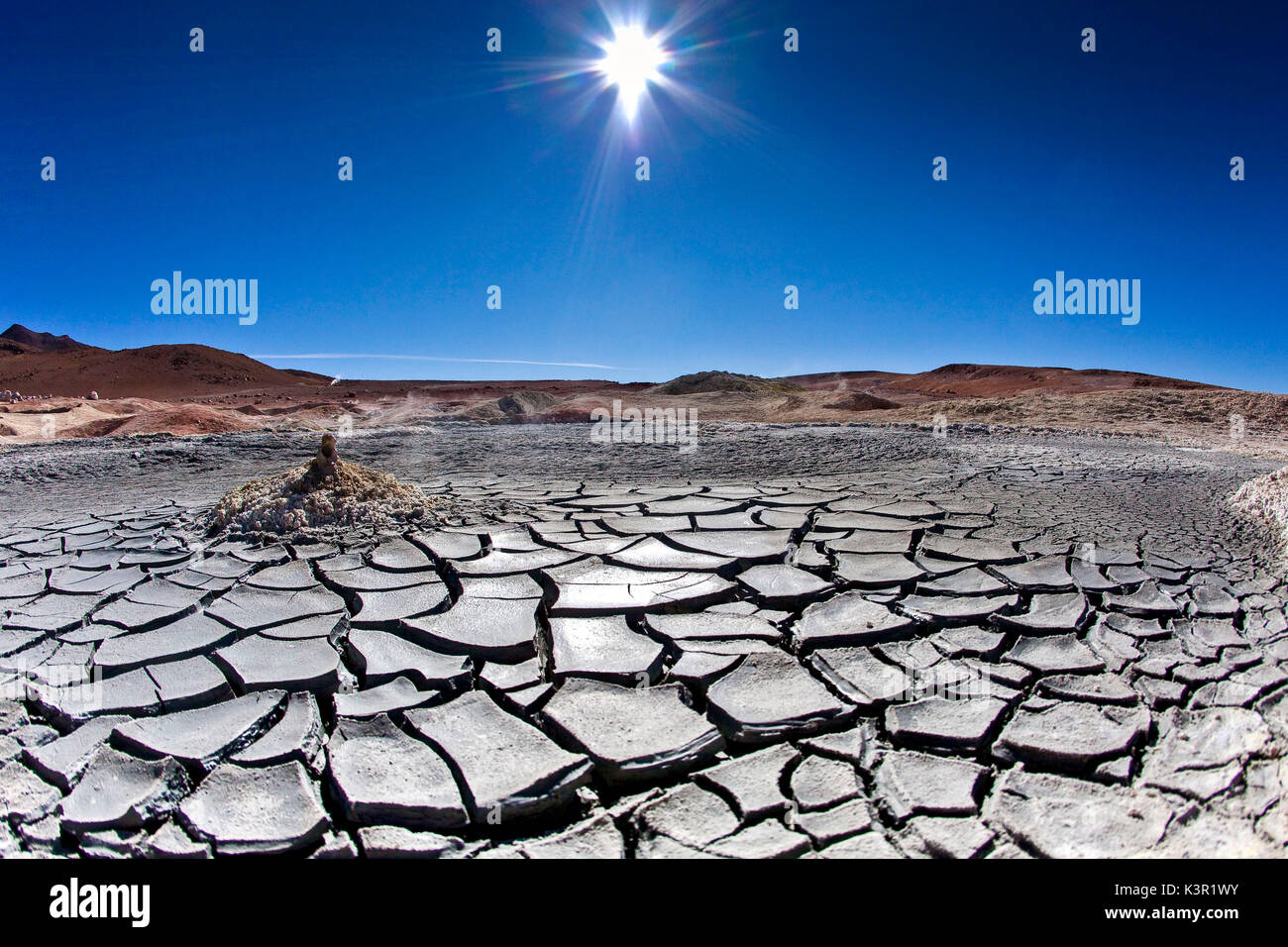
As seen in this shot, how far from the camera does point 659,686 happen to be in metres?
1.86

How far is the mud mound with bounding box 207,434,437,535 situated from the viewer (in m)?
3.46

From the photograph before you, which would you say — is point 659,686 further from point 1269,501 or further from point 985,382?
point 985,382

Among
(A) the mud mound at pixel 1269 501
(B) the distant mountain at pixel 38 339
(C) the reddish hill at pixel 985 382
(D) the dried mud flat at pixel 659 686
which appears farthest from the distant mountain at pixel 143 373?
(A) the mud mound at pixel 1269 501

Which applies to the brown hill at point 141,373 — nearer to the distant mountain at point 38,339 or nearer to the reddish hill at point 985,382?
the distant mountain at point 38,339

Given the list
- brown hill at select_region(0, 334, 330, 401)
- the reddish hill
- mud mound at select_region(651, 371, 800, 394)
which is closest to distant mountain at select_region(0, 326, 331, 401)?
brown hill at select_region(0, 334, 330, 401)

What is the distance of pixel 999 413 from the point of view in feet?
36.4

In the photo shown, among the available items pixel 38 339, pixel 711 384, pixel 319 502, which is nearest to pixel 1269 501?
pixel 319 502

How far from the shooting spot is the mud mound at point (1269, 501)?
10.5 ft

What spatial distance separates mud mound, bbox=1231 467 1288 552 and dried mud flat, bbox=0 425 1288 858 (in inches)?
4.1

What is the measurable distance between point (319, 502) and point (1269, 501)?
213 inches

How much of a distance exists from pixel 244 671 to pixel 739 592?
1.76 meters

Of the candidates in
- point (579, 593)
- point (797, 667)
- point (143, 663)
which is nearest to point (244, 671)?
point (143, 663)

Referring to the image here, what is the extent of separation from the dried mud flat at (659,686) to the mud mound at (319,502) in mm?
214
